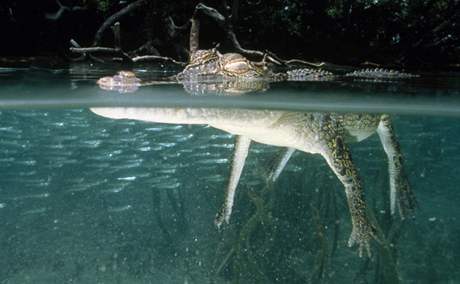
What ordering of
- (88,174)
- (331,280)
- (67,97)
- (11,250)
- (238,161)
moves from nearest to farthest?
(331,280), (11,250), (238,161), (67,97), (88,174)

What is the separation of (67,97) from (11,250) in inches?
120

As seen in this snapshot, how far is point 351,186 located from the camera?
230 inches

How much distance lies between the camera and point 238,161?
6.86 meters

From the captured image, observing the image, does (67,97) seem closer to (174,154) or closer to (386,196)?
(174,154)

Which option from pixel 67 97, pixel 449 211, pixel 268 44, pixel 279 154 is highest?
pixel 268 44

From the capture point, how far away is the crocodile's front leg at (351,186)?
18.4 ft

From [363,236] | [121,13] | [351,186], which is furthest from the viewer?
[121,13]

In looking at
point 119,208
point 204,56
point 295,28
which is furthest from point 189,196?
point 295,28

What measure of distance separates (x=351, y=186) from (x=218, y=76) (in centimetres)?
408

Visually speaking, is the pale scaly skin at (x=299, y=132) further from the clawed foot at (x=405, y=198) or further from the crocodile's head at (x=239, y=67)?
the clawed foot at (x=405, y=198)

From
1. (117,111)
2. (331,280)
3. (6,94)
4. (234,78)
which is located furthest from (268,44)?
(331,280)

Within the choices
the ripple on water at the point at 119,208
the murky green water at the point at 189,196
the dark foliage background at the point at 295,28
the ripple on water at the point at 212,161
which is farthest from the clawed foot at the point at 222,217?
the dark foliage background at the point at 295,28

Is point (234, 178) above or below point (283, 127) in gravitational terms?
below

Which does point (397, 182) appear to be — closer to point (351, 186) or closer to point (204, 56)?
point (351, 186)
